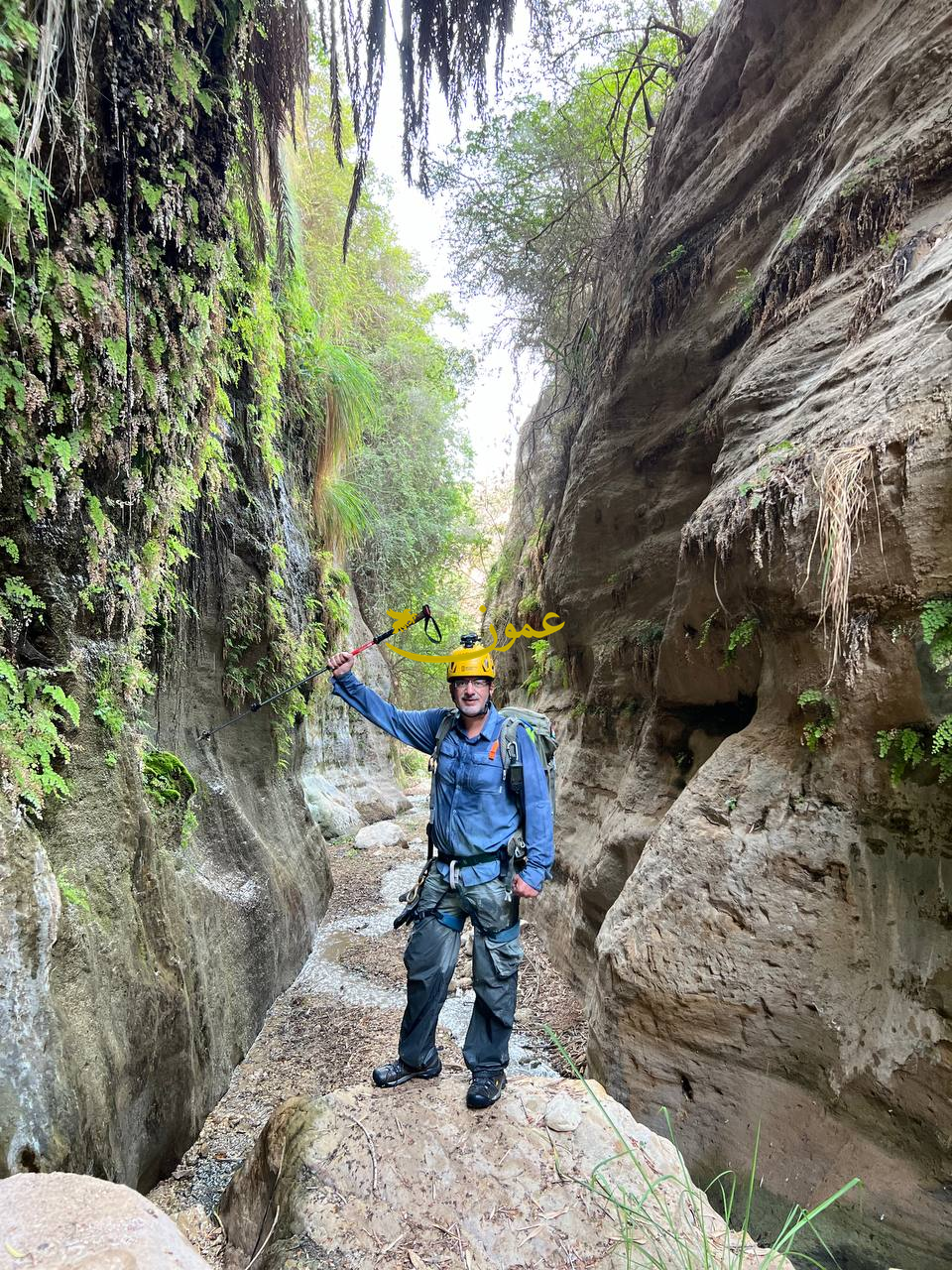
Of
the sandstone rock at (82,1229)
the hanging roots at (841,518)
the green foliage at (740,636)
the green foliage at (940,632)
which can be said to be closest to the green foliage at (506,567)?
the green foliage at (740,636)

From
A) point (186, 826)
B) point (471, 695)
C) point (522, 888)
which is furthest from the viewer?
point (186, 826)

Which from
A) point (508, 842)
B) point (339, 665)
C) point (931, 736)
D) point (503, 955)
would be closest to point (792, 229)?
point (931, 736)

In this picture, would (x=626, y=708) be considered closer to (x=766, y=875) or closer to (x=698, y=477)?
(x=698, y=477)

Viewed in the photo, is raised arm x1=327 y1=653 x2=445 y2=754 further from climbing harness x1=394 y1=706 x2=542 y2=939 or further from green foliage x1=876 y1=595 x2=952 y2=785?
green foliage x1=876 y1=595 x2=952 y2=785

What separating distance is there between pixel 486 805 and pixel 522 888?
491 mm

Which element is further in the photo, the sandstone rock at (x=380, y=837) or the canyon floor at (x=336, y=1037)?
the sandstone rock at (x=380, y=837)

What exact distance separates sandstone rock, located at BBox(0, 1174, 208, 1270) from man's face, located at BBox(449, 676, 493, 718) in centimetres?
246

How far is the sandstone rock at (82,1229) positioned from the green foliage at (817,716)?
139 inches

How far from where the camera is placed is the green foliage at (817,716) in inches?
140

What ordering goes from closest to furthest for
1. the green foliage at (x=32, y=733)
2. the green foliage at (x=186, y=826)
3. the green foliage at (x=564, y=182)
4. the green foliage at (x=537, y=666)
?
the green foliage at (x=32, y=733)
the green foliage at (x=186, y=826)
the green foliage at (x=564, y=182)
the green foliage at (x=537, y=666)

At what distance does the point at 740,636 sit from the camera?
441 cm

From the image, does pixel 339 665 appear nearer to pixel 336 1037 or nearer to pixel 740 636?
pixel 740 636

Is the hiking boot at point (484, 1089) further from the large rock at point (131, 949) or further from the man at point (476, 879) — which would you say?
the large rock at point (131, 949)

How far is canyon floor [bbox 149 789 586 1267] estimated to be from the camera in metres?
3.68
